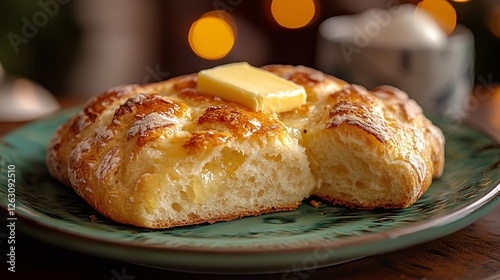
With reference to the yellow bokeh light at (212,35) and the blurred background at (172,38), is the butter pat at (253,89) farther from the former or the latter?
the yellow bokeh light at (212,35)

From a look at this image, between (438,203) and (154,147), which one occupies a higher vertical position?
(154,147)

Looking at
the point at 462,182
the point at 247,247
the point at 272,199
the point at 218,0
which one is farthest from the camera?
the point at 218,0

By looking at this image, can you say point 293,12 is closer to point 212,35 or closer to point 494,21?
point 212,35

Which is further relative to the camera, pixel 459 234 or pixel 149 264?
pixel 459 234

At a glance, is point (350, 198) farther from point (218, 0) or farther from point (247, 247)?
point (218, 0)

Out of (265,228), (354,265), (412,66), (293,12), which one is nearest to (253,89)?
(265,228)

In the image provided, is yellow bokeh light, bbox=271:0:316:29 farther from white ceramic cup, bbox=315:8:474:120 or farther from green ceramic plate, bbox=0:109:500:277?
green ceramic plate, bbox=0:109:500:277

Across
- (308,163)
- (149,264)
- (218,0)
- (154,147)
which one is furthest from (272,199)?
(218,0)
